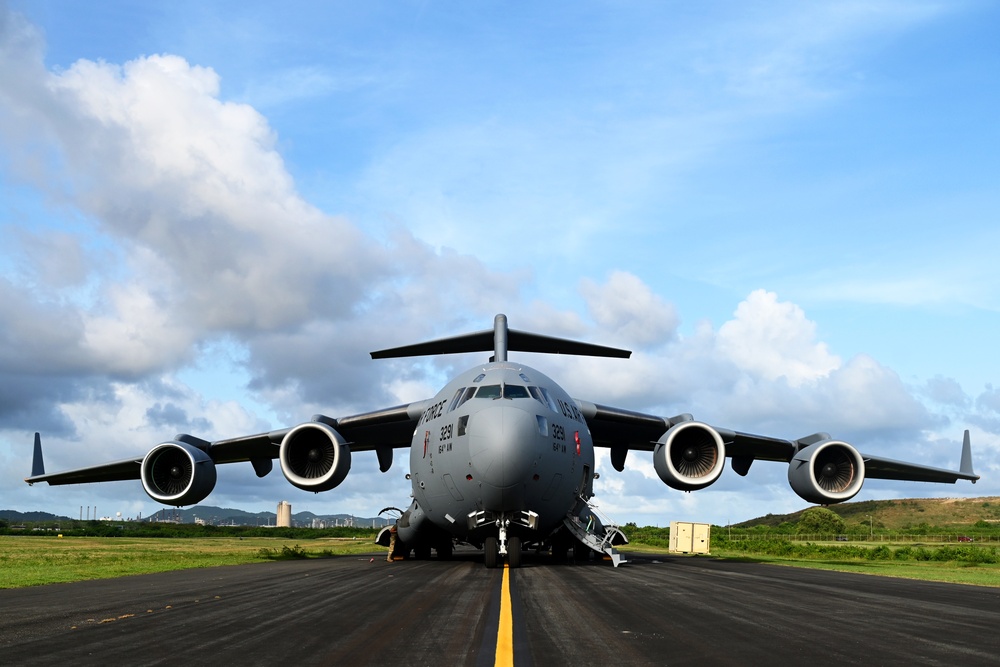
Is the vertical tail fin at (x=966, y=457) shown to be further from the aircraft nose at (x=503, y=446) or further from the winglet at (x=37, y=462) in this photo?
the winglet at (x=37, y=462)

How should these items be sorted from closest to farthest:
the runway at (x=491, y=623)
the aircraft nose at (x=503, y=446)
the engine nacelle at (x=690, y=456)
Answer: the runway at (x=491, y=623), the aircraft nose at (x=503, y=446), the engine nacelle at (x=690, y=456)

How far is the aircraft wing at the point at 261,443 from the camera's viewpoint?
84.5ft

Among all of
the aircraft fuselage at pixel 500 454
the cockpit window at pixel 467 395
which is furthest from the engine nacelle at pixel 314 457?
the cockpit window at pixel 467 395

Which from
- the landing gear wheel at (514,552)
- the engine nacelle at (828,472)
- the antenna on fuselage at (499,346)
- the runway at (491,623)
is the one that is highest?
the antenna on fuselage at (499,346)

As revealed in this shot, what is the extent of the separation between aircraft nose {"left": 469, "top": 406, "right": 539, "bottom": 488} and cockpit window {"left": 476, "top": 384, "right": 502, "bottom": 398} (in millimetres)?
713

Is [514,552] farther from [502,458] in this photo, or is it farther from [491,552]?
[502,458]

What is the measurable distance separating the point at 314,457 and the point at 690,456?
10.3 m

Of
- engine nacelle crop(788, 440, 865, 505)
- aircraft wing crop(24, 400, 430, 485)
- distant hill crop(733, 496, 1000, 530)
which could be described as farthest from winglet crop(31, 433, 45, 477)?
distant hill crop(733, 496, 1000, 530)

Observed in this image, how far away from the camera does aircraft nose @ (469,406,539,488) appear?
707 inches

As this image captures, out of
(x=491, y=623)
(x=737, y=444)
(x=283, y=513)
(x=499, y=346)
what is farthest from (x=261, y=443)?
(x=283, y=513)

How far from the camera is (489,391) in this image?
1933 centimetres

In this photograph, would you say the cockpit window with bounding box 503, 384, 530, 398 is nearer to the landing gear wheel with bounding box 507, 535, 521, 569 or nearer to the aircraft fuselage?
the aircraft fuselage

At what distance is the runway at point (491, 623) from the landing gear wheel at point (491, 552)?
348 centimetres

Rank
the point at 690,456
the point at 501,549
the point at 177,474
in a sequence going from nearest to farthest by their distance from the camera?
the point at 501,549, the point at 690,456, the point at 177,474
